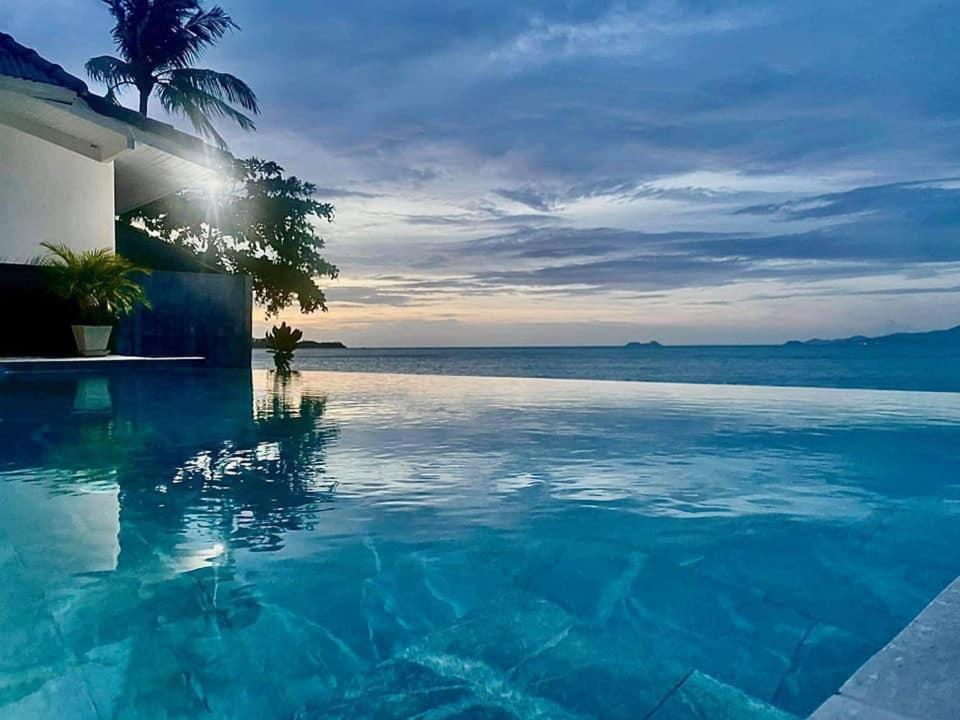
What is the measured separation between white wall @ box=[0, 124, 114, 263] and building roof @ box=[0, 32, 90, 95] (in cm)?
224

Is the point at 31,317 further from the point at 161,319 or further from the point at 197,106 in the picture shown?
the point at 197,106

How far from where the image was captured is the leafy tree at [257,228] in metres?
24.0

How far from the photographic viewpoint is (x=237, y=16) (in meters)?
21.6

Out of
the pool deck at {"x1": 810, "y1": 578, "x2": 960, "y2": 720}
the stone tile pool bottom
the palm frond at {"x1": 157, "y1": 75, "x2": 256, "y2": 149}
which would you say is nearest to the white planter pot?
the stone tile pool bottom

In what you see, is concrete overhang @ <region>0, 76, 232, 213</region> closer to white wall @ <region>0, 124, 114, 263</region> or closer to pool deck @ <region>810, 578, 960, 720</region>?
white wall @ <region>0, 124, 114, 263</region>

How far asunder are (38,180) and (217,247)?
13.3 m

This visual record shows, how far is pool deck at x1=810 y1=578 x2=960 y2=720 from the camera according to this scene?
4.36 feet

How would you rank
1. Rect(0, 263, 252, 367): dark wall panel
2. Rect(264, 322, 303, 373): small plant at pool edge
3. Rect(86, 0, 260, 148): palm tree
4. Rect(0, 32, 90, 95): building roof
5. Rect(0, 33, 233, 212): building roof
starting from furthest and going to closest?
Rect(264, 322, 303, 373): small plant at pool edge, Rect(86, 0, 260, 148): palm tree, Rect(0, 263, 252, 367): dark wall panel, Rect(0, 33, 233, 212): building roof, Rect(0, 32, 90, 95): building roof

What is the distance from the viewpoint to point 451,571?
8.23ft

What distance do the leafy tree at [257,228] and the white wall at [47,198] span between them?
1110cm

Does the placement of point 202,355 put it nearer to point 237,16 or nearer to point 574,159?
point 574,159

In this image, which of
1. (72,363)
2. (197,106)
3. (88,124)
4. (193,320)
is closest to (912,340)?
(197,106)

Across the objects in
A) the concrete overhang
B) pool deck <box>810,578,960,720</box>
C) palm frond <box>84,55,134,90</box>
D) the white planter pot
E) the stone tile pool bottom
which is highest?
palm frond <box>84,55,134,90</box>

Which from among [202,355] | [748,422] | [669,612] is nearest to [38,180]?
[202,355]
